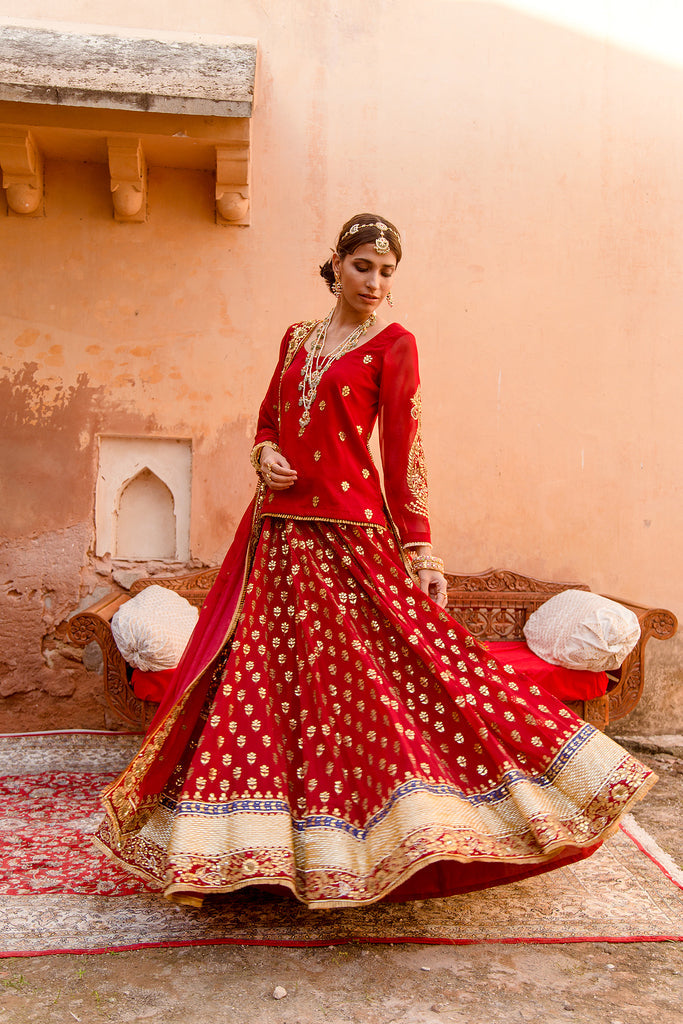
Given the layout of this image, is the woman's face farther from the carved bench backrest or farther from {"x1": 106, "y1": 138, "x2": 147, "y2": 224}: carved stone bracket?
the carved bench backrest

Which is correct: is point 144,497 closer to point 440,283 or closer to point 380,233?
point 440,283

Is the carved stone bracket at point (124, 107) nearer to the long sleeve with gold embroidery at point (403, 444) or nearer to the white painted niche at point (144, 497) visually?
the white painted niche at point (144, 497)

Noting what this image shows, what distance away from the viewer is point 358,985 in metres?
1.99

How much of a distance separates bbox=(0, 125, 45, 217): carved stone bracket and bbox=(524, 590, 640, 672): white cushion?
3238mm

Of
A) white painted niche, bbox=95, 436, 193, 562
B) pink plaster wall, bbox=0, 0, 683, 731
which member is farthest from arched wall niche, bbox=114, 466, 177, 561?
pink plaster wall, bbox=0, 0, 683, 731

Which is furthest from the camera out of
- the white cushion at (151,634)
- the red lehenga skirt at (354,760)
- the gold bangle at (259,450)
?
the white cushion at (151,634)

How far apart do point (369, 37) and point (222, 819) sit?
3978mm

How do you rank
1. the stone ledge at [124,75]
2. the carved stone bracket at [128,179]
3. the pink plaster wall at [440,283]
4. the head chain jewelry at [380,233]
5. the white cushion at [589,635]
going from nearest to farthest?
the head chain jewelry at [380,233] < the stone ledge at [124,75] < the white cushion at [589,635] < the carved stone bracket at [128,179] < the pink plaster wall at [440,283]

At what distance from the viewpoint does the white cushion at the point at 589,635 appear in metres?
3.76

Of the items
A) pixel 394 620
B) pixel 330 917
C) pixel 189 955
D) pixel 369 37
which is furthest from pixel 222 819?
pixel 369 37

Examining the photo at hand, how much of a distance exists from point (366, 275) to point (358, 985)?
1.92 metres

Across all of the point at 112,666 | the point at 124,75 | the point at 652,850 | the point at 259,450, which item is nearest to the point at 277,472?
the point at 259,450

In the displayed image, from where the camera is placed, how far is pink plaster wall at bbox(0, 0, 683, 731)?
4.18 meters

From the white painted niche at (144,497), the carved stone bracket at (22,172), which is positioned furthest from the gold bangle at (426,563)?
the carved stone bracket at (22,172)
